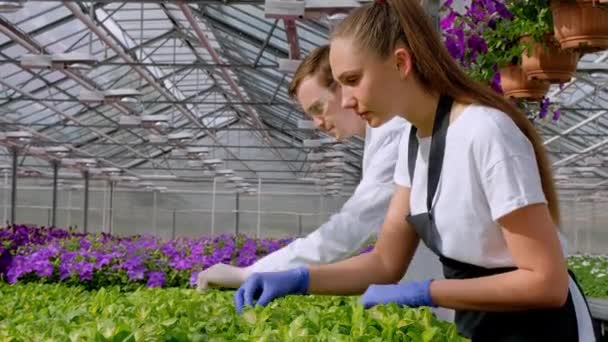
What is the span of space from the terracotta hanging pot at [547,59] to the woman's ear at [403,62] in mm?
1991

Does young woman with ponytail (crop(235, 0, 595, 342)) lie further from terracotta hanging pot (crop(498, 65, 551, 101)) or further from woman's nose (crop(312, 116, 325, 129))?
terracotta hanging pot (crop(498, 65, 551, 101))

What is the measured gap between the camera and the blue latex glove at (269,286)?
5.87 feet

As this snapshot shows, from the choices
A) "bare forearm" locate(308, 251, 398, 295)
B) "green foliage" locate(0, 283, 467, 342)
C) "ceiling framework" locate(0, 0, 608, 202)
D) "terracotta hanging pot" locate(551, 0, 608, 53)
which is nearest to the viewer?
"green foliage" locate(0, 283, 467, 342)

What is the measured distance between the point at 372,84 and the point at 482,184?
245 millimetres

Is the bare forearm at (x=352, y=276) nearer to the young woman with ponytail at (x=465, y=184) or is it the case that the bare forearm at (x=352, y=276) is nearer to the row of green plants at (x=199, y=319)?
the row of green plants at (x=199, y=319)

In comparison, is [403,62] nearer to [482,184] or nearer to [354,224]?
[482,184]

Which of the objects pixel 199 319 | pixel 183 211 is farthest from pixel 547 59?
pixel 183 211

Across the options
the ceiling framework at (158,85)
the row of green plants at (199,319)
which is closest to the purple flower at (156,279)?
the row of green plants at (199,319)

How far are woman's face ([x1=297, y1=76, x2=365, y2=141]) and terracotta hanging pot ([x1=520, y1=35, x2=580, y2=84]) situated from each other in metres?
1.11

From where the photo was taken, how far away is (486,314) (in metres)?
1.70

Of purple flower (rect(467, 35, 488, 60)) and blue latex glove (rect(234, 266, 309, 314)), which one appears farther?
purple flower (rect(467, 35, 488, 60))

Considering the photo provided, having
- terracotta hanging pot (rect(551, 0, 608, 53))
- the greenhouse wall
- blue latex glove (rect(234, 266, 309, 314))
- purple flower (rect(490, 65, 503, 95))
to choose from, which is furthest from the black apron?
the greenhouse wall

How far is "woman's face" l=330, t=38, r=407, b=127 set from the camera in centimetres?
158

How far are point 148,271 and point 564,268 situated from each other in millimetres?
4235
